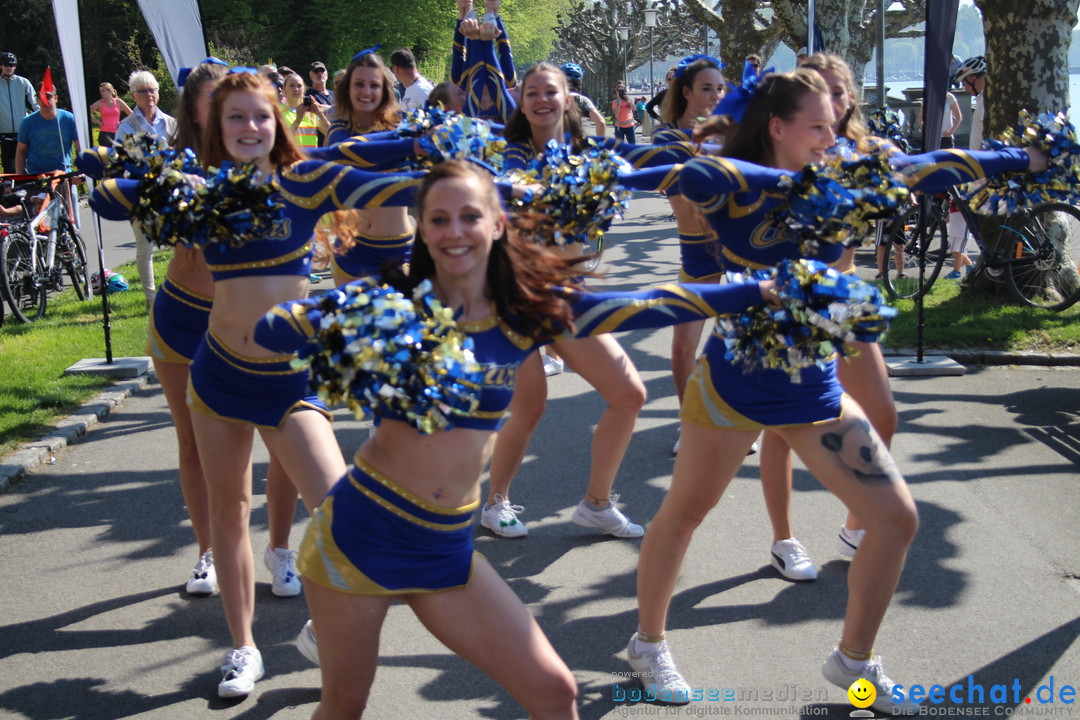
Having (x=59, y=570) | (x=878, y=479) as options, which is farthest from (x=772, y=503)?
(x=59, y=570)

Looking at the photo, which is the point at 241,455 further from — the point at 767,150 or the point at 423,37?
the point at 423,37

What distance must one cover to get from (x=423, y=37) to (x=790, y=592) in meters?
37.4

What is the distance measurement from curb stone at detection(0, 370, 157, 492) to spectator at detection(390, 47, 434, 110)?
A: 3.78 m

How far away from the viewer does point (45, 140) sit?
11.5 metres

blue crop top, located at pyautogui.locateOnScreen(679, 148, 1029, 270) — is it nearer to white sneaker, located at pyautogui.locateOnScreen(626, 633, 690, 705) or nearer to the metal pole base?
white sneaker, located at pyautogui.locateOnScreen(626, 633, 690, 705)

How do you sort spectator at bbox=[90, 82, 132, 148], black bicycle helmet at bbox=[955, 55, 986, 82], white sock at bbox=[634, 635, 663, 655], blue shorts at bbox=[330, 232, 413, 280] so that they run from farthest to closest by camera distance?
spectator at bbox=[90, 82, 132, 148] → black bicycle helmet at bbox=[955, 55, 986, 82] → blue shorts at bbox=[330, 232, 413, 280] → white sock at bbox=[634, 635, 663, 655]

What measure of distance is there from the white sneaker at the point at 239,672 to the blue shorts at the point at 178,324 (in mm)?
1194

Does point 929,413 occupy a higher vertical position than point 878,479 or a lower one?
lower

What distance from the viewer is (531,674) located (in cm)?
247

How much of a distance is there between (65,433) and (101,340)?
2.44 metres

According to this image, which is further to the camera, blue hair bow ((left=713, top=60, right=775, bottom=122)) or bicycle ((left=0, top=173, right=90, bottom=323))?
bicycle ((left=0, top=173, right=90, bottom=323))

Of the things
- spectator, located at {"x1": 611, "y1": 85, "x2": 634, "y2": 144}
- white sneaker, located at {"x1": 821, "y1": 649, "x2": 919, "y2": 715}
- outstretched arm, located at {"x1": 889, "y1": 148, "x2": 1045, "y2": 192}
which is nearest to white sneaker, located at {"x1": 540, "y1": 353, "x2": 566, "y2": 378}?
outstretched arm, located at {"x1": 889, "y1": 148, "x2": 1045, "y2": 192}

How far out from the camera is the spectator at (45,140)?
1132 cm

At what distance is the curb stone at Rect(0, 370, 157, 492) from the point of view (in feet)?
19.2
